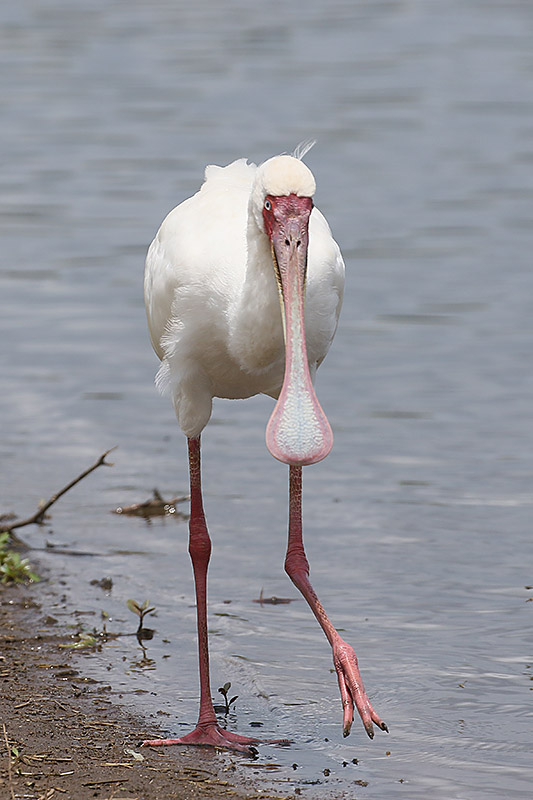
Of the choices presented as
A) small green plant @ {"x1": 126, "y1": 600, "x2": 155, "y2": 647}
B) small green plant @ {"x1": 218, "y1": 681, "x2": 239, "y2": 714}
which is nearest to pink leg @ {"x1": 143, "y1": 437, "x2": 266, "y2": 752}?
small green plant @ {"x1": 218, "y1": 681, "x2": 239, "y2": 714}

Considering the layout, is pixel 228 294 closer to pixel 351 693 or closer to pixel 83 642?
pixel 351 693

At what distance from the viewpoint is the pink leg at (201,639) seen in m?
5.91

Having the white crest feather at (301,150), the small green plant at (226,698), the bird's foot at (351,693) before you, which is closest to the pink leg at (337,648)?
the bird's foot at (351,693)

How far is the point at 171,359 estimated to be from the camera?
6203 millimetres

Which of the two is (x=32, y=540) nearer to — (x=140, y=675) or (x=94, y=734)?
(x=140, y=675)

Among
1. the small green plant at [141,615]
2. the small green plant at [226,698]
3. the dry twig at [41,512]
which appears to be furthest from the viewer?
the dry twig at [41,512]

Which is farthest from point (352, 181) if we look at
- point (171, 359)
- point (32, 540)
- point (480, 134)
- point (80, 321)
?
point (171, 359)

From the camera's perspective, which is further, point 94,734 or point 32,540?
point 32,540

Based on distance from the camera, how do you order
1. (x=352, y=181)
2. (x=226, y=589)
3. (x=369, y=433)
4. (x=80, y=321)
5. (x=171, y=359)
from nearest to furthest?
(x=171, y=359)
(x=226, y=589)
(x=369, y=433)
(x=80, y=321)
(x=352, y=181)

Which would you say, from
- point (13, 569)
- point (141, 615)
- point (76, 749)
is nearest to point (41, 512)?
point (13, 569)

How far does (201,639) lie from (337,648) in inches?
35.2

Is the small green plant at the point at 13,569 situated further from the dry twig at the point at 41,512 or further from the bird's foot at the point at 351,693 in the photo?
the bird's foot at the point at 351,693

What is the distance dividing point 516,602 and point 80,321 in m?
5.94

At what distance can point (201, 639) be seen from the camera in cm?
634
